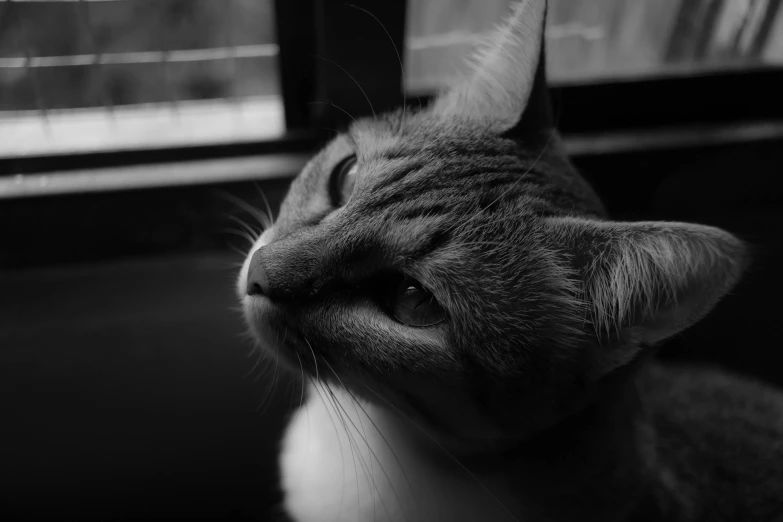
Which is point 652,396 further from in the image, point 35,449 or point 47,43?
point 47,43

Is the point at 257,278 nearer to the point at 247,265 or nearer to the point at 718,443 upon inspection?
the point at 247,265

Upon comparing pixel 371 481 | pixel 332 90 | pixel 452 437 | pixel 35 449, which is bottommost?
pixel 35 449

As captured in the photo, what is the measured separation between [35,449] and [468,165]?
0.98 meters

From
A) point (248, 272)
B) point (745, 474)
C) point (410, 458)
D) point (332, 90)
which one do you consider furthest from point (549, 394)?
point (332, 90)

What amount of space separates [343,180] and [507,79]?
285 millimetres

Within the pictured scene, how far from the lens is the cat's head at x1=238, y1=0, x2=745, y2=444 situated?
2.35ft

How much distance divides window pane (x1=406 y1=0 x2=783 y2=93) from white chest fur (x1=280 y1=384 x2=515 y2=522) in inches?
28.2

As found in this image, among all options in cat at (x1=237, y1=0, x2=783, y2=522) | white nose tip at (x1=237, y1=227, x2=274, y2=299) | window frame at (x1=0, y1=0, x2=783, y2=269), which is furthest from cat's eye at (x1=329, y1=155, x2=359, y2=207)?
window frame at (x1=0, y1=0, x2=783, y2=269)

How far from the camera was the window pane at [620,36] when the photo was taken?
1333 mm

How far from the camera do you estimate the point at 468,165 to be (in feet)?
2.71

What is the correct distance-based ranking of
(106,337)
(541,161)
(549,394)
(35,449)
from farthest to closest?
(106,337), (35,449), (541,161), (549,394)

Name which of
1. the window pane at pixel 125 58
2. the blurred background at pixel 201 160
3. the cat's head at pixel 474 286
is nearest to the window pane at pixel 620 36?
the blurred background at pixel 201 160

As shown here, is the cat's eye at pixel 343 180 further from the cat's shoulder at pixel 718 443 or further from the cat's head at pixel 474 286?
the cat's shoulder at pixel 718 443

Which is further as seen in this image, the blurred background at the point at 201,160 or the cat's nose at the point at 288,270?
the blurred background at the point at 201,160
